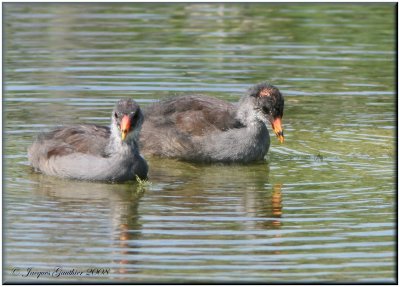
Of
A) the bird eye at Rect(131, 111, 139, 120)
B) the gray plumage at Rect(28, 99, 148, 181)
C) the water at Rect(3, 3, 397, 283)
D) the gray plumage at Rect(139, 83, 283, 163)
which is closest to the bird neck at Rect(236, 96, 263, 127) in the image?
the gray plumage at Rect(139, 83, 283, 163)

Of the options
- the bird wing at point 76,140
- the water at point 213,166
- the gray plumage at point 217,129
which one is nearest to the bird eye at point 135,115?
the bird wing at point 76,140

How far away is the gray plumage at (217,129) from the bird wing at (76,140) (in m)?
1.15

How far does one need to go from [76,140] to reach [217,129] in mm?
2003

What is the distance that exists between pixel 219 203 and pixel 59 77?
6.62 m

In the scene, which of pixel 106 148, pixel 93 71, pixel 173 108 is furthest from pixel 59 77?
pixel 106 148

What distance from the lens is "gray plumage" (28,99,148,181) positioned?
1470 cm

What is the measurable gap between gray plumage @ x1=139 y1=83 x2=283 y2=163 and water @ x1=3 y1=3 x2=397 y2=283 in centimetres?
21

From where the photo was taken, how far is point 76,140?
15141 millimetres

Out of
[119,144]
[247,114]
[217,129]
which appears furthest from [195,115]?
[119,144]

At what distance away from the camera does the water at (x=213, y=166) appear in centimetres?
1216

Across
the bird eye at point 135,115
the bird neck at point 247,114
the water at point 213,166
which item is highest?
the bird eye at point 135,115

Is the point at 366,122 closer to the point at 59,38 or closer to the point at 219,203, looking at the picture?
the point at 219,203

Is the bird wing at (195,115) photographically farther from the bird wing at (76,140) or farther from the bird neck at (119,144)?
the bird neck at (119,144)

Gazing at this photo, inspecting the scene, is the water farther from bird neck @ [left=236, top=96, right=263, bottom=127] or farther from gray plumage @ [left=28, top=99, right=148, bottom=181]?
bird neck @ [left=236, top=96, right=263, bottom=127]
